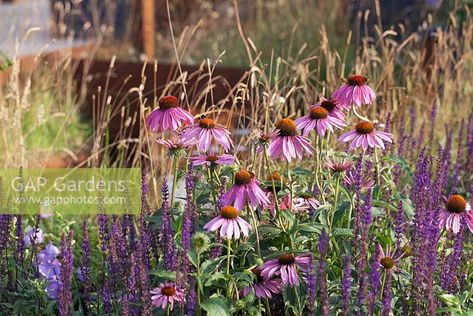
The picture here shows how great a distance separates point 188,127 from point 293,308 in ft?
1.98

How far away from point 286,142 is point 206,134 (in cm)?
22

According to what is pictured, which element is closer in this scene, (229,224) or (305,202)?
(229,224)

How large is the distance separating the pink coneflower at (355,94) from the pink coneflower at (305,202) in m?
0.28

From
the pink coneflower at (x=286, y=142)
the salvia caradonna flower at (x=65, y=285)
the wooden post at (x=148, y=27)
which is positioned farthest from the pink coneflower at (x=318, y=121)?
the wooden post at (x=148, y=27)

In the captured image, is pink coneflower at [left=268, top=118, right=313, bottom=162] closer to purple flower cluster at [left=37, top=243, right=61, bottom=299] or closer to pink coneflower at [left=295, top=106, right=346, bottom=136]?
pink coneflower at [left=295, top=106, right=346, bottom=136]

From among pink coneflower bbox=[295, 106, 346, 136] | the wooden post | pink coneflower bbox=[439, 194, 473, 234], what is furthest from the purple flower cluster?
the wooden post

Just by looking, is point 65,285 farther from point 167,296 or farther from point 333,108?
point 333,108

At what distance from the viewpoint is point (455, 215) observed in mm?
2305

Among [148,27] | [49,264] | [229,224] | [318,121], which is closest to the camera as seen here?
[229,224]

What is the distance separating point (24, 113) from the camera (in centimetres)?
467

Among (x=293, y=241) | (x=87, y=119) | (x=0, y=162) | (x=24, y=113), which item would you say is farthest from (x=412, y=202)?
(x=87, y=119)

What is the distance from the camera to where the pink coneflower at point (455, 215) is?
2.29m

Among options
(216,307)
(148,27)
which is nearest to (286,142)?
(216,307)

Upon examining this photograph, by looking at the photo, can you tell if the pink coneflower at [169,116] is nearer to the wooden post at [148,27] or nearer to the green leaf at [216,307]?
the green leaf at [216,307]
